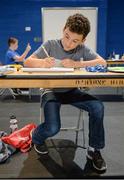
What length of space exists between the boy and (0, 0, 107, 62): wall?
5875mm

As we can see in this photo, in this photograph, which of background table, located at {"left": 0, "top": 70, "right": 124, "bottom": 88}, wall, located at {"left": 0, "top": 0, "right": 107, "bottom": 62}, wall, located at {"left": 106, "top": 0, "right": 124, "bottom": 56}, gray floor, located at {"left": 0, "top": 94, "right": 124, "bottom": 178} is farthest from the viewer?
wall, located at {"left": 106, "top": 0, "right": 124, "bottom": 56}

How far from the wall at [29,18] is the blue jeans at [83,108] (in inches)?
239

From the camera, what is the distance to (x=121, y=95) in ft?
19.0

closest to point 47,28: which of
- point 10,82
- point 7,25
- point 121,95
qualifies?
point 7,25

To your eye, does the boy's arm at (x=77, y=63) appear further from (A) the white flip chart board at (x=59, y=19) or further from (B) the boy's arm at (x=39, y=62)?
(A) the white flip chart board at (x=59, y=19)

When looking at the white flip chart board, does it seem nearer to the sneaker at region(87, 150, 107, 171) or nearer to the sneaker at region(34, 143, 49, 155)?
the sneaker at region(34, 143, 49, 155)

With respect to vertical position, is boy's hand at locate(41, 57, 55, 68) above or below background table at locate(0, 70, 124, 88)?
above

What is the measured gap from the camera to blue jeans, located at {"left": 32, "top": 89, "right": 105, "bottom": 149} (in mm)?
2217

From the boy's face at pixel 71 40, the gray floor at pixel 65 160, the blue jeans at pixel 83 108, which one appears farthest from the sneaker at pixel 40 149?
the boy's face at pixel 71 40

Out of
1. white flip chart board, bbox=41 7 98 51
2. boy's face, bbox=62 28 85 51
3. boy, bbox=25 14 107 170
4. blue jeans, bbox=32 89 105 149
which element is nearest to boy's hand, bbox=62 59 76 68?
boy, bbox=25 14 107 170

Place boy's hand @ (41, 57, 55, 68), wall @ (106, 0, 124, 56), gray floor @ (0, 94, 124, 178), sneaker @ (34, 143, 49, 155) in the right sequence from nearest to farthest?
boy's hand @ (41, 57, 55, 68), gray floor @ (0, 94, 124, 178), sneaker @ (34, 143, 49, 155), wall @ (106, 0, 124, 56)

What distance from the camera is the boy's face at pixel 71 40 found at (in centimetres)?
220

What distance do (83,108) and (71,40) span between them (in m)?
0.53

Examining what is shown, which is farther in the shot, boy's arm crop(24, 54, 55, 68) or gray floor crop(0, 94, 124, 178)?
gray floor crop(0, 94, 124, 178)
